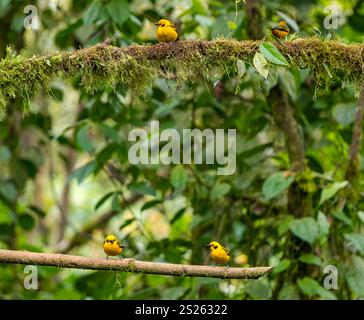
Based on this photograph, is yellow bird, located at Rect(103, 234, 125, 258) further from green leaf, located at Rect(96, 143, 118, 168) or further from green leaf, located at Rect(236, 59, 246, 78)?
green leaf, located at Rect(96, 143, 118, 168)

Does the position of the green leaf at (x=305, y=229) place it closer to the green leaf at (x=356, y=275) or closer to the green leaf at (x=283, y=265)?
the green leaf at (x=283, y=265)

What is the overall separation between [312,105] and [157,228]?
11.8ft

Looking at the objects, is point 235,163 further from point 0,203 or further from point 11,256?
point 11,256

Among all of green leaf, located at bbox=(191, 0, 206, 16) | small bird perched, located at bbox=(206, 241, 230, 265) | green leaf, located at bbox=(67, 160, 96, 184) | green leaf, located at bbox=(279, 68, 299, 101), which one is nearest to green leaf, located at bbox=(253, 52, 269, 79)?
small bird perched, located at bbox=(206, 241, 230, 265)

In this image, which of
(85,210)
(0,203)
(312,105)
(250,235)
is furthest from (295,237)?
(85,210)

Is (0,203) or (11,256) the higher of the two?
(0,203)

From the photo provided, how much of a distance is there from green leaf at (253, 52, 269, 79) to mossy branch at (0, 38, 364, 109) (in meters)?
0.10

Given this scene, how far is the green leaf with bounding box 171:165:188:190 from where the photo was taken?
3264 millimetres

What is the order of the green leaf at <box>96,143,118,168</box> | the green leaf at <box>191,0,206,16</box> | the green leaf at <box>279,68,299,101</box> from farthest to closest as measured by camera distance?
1. the green leaf at <box>96,143,118,168</box>
2. the green leaf at <box>191,0,206,16</box>
3. the green leaf at <box>279,68,299,101</box>

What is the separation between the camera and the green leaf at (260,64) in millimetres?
1994

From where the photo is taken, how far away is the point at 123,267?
1996 mm

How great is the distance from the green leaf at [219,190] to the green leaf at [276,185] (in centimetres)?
25

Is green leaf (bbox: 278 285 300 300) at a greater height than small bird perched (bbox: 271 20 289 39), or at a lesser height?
lesser

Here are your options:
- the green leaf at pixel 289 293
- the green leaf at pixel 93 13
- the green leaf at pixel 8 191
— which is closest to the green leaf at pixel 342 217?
the green leaf at pixel 289 293
